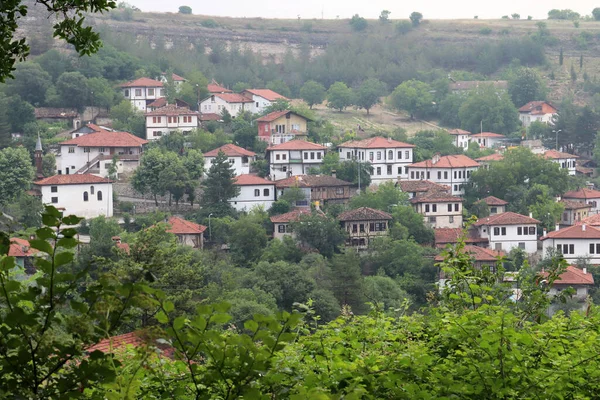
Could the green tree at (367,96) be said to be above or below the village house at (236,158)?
above

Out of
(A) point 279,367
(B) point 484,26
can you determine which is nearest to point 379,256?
(A) point 279,367

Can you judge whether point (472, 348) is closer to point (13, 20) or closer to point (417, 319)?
point (417, 319)

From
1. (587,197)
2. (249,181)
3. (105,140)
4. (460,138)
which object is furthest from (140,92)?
(587,197)

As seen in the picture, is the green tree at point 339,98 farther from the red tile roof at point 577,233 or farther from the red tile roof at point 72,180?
the red tile roof at point 577,233

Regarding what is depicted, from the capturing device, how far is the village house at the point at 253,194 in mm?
43969

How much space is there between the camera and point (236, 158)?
155 ft

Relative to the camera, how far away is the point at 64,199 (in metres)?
41.5

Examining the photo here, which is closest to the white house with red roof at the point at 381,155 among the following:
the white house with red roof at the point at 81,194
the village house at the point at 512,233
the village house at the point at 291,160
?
the village house at the point at 291,160

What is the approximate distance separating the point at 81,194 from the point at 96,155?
5.19 meters

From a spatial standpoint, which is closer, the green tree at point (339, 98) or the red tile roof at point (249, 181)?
the red tile roof at point (249, 181)

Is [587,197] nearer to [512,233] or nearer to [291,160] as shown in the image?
[512,233]

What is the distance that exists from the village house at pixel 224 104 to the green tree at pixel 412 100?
13728 millimetres

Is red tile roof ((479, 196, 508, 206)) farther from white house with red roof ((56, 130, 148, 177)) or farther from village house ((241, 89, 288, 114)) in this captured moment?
village house ((241, 89, 288, 114))

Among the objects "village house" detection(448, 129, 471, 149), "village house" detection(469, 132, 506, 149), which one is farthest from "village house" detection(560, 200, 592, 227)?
"village house" detection(469, 132, 506, 149)
